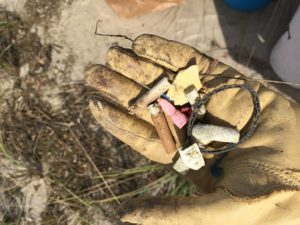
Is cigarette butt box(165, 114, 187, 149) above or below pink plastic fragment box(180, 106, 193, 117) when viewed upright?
below

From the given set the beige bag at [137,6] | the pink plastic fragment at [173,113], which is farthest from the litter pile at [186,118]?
the beige bag at [137,6]

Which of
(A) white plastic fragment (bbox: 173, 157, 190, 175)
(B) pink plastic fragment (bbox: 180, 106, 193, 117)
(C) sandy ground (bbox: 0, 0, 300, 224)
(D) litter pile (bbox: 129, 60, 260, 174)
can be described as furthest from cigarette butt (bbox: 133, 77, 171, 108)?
(C) sandy ground (bbox: 0, 0, 300, 224)

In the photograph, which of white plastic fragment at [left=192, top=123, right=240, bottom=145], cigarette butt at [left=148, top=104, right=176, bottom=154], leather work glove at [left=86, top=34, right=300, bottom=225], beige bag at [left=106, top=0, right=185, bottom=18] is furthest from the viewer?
beige bag at [left=106, top=0, right=185, bottom=18]

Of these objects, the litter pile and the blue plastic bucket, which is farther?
the blue plastic bucket

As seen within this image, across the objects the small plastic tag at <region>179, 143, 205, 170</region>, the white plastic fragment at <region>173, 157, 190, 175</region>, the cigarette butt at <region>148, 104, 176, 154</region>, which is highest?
the cigarette butt at <region>148, 104, 176, 154</region>

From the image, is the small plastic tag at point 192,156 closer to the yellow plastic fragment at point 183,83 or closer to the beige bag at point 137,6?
the yellow plastic fragment at point 183,83

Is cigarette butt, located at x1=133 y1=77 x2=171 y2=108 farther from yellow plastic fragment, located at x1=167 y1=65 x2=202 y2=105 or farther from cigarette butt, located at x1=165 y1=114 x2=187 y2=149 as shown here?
cigarette butt, located at x1=165 y1=114 x2=187 y2=149
